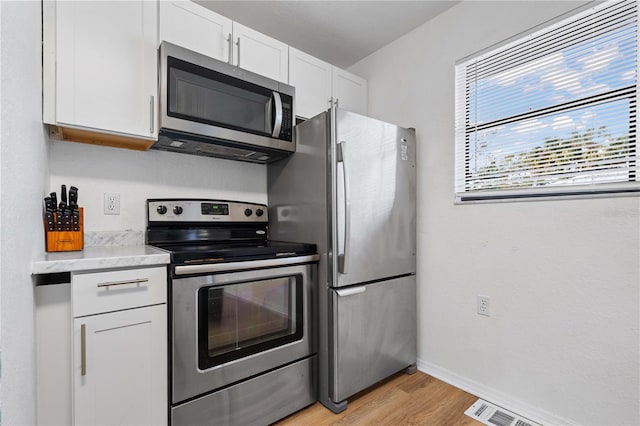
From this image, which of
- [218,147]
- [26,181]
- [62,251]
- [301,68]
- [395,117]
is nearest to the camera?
[26,181]

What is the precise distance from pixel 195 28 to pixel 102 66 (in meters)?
0.55

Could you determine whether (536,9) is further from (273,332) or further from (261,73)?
(273,332)

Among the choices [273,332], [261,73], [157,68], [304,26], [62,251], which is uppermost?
[304,26]

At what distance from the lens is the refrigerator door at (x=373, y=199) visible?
178 cm

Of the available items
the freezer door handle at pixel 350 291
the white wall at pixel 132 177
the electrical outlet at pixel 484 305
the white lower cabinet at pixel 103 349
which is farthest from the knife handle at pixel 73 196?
the electrical outlet at pixel 484 305

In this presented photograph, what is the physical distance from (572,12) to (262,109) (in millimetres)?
1746

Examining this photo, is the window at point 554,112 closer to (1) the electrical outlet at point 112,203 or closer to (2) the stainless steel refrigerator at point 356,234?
(2) the stainless steel refrigerator at point 356,234

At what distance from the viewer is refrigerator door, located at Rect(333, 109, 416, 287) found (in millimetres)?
1784

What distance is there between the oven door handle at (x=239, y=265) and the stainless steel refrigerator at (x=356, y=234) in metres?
0.14

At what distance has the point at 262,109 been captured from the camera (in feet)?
6.39

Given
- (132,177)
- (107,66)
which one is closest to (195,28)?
(107,66)

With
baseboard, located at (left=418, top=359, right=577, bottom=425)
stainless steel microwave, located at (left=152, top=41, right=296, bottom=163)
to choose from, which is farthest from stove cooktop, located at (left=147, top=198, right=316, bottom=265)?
baseboard, located at (left=418, top=359, right=577, bottom=425)

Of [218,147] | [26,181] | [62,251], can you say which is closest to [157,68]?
[218,147]

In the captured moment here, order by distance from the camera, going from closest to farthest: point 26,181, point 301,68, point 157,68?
point 26,181 < point 157,68 < point 301,68
